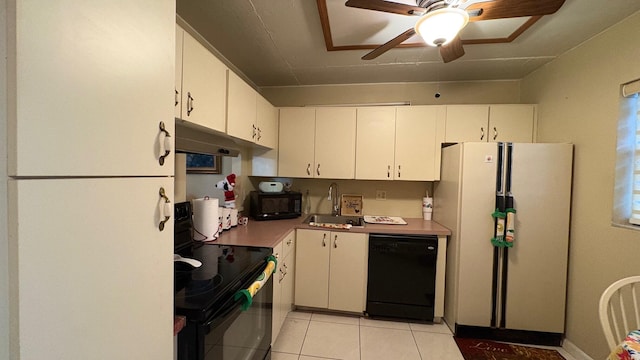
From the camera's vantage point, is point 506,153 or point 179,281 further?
point 506,153

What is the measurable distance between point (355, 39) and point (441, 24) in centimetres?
77

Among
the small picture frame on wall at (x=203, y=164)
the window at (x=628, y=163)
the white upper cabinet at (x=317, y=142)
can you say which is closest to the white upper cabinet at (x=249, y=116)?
the white upper cabinet at (x=317, y=142)

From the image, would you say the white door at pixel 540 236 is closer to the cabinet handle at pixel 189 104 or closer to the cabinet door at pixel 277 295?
the cabinet door at pixel 277 295

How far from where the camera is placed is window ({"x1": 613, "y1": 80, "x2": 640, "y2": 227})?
155 cm

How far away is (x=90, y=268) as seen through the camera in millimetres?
514

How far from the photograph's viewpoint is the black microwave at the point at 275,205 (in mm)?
2414

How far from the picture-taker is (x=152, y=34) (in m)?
0.66

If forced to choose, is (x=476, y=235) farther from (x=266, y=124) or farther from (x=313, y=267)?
(x=266, y=124)

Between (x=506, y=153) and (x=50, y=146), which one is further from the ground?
(x=506, y=153)

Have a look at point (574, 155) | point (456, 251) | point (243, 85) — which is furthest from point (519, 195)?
point (243, 85)

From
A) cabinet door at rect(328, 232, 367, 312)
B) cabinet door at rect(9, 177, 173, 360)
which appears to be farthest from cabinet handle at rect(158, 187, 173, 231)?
cabinet door at rect(328, 232, 367, 312)

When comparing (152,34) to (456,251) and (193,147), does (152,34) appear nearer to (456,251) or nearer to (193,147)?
(193,147)

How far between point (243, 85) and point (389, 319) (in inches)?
92.9

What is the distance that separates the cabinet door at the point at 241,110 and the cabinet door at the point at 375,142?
1075mm
